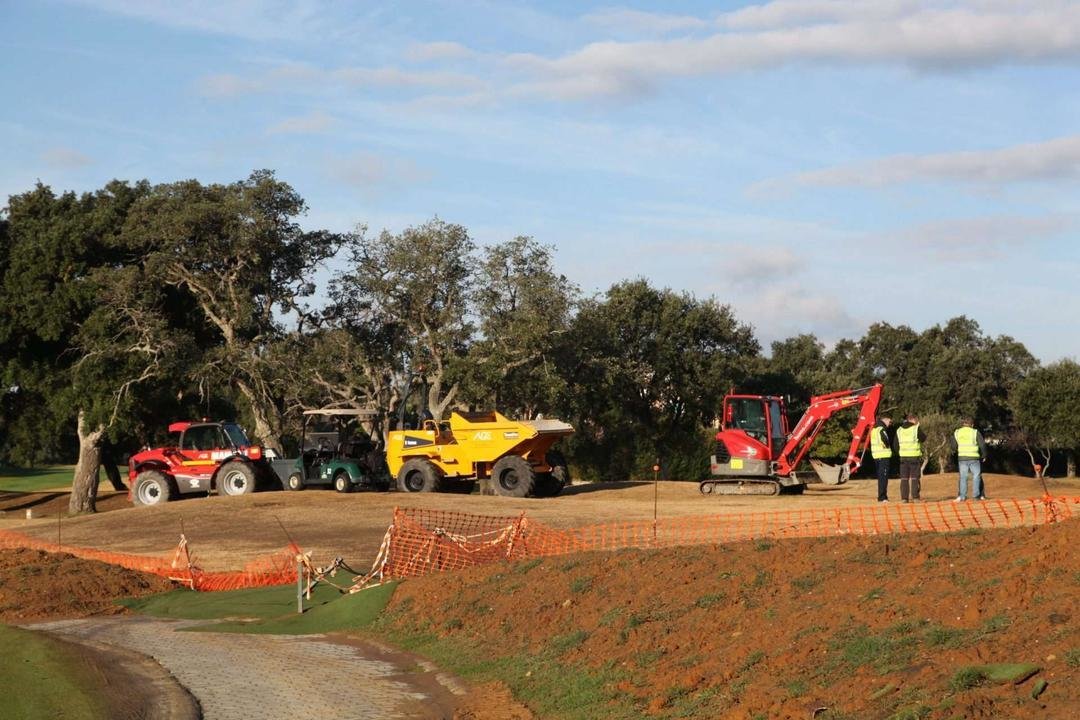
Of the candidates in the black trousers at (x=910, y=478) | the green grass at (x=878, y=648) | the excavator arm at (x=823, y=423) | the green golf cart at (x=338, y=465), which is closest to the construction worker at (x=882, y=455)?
the black trousers at (x=910, y=478)

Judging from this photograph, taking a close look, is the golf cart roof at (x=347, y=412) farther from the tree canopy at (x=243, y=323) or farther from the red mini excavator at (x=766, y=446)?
the red mini excavator at (x=766, y=446)

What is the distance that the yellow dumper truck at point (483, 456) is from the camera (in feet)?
120

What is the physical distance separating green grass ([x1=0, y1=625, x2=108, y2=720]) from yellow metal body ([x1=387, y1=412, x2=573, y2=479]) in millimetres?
21491

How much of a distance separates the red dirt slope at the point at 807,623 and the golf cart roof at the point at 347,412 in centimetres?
2635

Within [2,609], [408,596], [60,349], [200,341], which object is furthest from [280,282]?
[408,596]

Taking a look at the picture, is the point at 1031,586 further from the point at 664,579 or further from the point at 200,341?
the point at 200,341

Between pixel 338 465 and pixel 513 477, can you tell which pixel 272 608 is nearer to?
pixel 513 477

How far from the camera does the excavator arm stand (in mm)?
35469

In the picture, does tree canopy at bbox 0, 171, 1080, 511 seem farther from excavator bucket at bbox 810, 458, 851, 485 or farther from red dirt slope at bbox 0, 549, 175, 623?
red dirt slope at bbox 0, 549, 175, 623

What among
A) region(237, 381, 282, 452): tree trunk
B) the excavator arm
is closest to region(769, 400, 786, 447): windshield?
the excavator arm

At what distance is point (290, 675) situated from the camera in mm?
13891

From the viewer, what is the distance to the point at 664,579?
48.3 ft

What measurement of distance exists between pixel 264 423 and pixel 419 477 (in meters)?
10.6

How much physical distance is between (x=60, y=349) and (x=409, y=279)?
13.3 m
